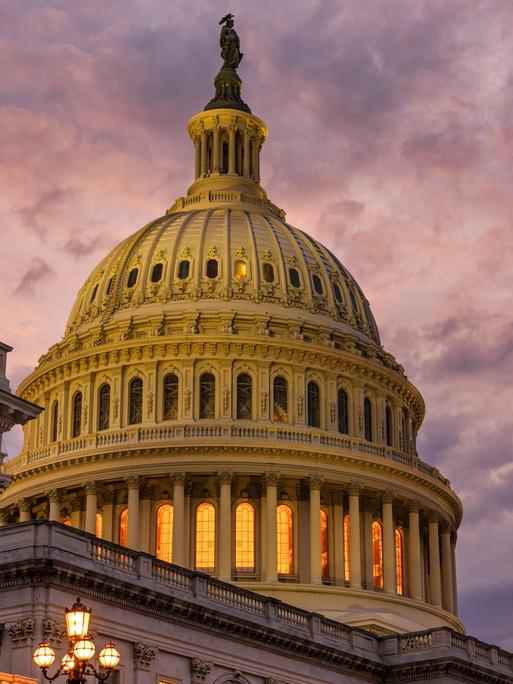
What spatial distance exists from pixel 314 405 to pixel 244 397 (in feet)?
14.4

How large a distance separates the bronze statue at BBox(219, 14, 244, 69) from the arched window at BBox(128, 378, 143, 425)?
31.6 m

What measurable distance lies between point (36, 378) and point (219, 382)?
13.2 metres

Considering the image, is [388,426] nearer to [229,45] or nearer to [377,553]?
[377,553]

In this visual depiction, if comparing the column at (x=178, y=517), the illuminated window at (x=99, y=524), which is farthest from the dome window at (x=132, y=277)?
the illuminated window at (x=99, y=524)

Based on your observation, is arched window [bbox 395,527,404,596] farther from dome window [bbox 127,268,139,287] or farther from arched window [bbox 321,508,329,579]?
dome window [bbox 127,268,139,287]

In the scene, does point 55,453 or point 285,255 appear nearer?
point 55,453

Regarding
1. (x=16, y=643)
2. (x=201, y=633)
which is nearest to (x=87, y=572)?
(x=16, y=643)

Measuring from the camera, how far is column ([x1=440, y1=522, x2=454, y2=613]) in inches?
3856

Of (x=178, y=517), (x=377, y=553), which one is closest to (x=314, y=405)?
(x=377, y=553)

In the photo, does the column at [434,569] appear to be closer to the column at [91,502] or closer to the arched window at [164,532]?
the arched window at [164,532]

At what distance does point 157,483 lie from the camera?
90562 mm

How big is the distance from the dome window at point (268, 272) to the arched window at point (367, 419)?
9.47 metres

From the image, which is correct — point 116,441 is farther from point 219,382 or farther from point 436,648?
point 436,648

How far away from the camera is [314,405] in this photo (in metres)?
94.7
